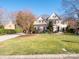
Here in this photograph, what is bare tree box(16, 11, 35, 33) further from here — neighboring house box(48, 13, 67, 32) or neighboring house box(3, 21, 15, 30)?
neighboring house box(48, 13, 67, 32)

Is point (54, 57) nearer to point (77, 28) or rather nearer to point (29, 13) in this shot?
point (77, 28)

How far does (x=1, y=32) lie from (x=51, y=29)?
69.2ft

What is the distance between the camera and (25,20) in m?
59.8

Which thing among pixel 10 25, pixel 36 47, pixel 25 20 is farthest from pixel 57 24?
pixel 36 47

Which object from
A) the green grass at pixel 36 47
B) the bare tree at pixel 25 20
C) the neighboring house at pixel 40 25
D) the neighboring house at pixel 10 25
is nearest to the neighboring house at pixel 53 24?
the neighboring house at pixel 40 25

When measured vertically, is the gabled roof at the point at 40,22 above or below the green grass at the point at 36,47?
above

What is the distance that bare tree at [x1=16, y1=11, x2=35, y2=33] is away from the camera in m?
59.9

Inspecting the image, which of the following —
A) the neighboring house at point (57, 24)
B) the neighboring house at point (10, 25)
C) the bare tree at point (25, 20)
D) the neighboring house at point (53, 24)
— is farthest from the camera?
the neighboring house at point (10, 25)

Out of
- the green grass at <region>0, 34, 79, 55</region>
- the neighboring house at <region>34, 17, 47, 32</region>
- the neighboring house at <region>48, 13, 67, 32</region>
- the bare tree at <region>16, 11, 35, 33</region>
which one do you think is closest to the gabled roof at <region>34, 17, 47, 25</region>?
the neighboring house at <region>34, 17, 47, 32</region>

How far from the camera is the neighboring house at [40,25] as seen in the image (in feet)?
237

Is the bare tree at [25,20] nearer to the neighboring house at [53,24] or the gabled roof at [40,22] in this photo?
the neighboring house at [53,24]

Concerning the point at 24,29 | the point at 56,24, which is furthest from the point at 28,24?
the point at 56,24

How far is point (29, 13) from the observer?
61.7 meters

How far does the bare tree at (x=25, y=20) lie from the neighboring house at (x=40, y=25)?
10592 mm
